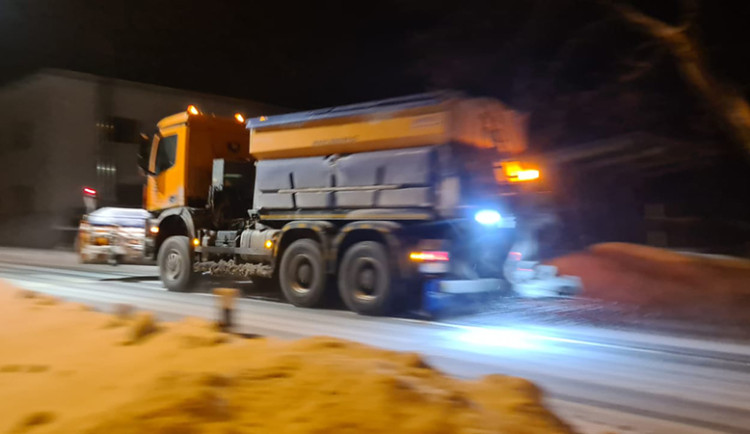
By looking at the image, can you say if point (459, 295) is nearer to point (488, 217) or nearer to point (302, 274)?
point (488, 217)

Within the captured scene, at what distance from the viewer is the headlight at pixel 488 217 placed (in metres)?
10.6

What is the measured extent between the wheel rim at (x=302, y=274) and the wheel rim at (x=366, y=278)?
99 centimetres

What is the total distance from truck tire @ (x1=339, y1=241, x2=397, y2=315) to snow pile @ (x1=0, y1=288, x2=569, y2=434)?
4333 mm

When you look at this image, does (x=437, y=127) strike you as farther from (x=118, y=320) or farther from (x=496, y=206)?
(x=118, y=320)

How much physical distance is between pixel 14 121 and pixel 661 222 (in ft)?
100

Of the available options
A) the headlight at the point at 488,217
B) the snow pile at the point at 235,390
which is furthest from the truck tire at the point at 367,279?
the snow pile at the point at 235,390

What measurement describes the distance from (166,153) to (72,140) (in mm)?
19604

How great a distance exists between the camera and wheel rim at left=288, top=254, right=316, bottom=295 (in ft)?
39.2

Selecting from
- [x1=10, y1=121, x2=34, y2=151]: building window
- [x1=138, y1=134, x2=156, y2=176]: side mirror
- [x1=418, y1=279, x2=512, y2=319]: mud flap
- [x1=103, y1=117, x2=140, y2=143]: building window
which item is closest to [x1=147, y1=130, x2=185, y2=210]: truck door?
[x1=138, y1=134, x2=156, y2=176]: side mirror

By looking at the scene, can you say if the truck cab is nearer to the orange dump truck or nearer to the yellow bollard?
the orange dump truck

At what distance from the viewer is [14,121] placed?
1347 inches

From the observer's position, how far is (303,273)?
39.7 feet

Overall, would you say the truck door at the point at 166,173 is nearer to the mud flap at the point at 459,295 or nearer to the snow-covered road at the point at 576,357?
the snow-covered road at the point at 576,357

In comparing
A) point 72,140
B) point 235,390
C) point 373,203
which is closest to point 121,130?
point 72,140
